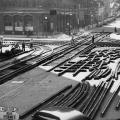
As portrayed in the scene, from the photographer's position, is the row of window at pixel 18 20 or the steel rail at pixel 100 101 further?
the row of window at pixel 18 20

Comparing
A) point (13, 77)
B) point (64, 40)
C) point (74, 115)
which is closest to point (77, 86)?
point (13, 77)

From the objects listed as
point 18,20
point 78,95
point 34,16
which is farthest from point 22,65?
point 18,20

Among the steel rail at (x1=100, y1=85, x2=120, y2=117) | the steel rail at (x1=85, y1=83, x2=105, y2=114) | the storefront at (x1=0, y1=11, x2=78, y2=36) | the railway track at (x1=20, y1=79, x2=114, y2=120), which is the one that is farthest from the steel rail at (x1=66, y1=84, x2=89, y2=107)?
the storefront at (x1=0, y1=11, x2=78, y2=36)

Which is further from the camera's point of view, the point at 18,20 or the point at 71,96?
the point at 18,20

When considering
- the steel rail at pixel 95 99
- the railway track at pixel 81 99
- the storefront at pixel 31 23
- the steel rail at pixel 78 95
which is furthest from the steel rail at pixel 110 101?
the storefront at pixel 31 23

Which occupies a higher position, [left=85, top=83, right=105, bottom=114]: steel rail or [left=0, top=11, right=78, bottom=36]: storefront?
[left=0, top=11, right=78, bottom=36]: storefront

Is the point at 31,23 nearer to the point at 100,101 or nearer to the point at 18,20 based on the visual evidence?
the point at 18,20

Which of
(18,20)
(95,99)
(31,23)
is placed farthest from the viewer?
(18,20)

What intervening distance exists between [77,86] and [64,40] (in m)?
35.7

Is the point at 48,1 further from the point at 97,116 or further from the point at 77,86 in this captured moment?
the point at 97,116

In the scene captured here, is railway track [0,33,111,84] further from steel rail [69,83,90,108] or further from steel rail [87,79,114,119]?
steel rail [87,79,114,119]

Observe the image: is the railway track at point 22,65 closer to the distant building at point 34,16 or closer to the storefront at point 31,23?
the storefront at point 31,23

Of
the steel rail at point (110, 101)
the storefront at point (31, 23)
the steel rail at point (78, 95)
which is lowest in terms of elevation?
the steel rail at point (110, 101)

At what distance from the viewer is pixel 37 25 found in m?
74.8
